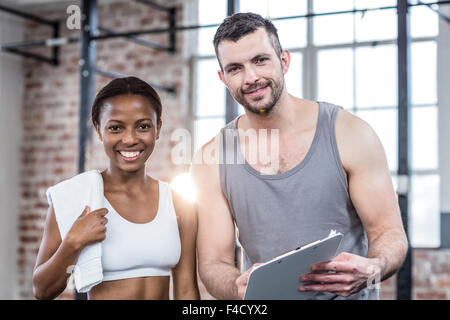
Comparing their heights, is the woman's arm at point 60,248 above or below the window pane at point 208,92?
below

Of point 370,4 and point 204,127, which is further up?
point 370,4

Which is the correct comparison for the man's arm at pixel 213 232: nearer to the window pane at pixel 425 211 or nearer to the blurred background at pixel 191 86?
the blurred background at pixel 191 86

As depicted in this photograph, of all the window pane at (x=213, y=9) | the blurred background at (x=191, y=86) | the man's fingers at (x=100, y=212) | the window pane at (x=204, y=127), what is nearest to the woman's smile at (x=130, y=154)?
the man's fingers at (x=100, y=212)

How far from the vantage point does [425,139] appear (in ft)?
8.96

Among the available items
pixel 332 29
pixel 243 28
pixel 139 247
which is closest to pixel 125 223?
pixel 139 247

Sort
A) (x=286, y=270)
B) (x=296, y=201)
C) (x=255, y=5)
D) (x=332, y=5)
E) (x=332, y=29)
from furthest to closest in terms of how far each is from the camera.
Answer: (x=332, y=29), (x=332, y=5), (x=255, y=5), (x=296, y=201), (x=286, y=270)

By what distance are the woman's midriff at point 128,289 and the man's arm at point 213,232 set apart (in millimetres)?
118

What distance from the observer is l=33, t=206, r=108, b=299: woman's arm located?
0.94 meters

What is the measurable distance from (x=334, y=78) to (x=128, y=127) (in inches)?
75.6

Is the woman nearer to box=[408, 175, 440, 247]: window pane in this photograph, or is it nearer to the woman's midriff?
the woman's midriff

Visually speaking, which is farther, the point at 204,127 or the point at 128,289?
the point at 204,127

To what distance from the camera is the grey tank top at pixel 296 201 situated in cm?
111

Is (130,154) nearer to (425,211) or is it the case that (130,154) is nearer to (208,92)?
(425,211)

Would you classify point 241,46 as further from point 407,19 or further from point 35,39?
point 35,39
